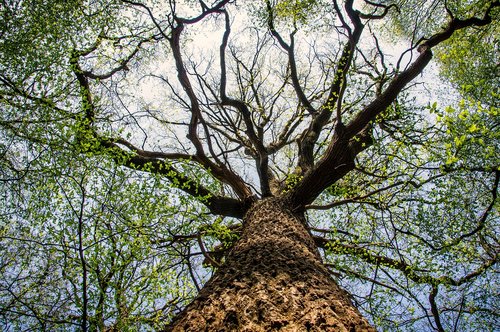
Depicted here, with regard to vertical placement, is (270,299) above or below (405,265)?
below

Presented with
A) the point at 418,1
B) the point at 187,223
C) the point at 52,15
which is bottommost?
the point at 187,223

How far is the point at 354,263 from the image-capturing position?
5699mm

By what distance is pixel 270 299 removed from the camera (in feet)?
6.42

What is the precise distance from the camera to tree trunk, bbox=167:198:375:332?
1.71 meters

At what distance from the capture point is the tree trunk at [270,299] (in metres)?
1.71

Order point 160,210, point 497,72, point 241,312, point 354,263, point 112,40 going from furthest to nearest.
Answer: point 112,40
point 354,263
point 497,72
point 160,210
point 241,312

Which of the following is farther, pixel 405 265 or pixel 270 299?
pixel 405 265

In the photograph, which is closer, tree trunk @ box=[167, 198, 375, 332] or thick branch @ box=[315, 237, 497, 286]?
tree trunk @ box=[167, 198, 375, 332]

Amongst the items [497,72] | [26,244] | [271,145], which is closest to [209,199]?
[26,244]

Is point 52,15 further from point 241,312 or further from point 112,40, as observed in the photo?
point 241,312

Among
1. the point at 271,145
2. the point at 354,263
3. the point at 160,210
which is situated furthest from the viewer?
the point at 271,145

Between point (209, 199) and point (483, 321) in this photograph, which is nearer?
point (483, 321)

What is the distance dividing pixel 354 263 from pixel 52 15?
6.78m

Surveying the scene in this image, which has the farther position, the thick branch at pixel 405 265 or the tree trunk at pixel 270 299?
the thick branch at pixel 405 265
